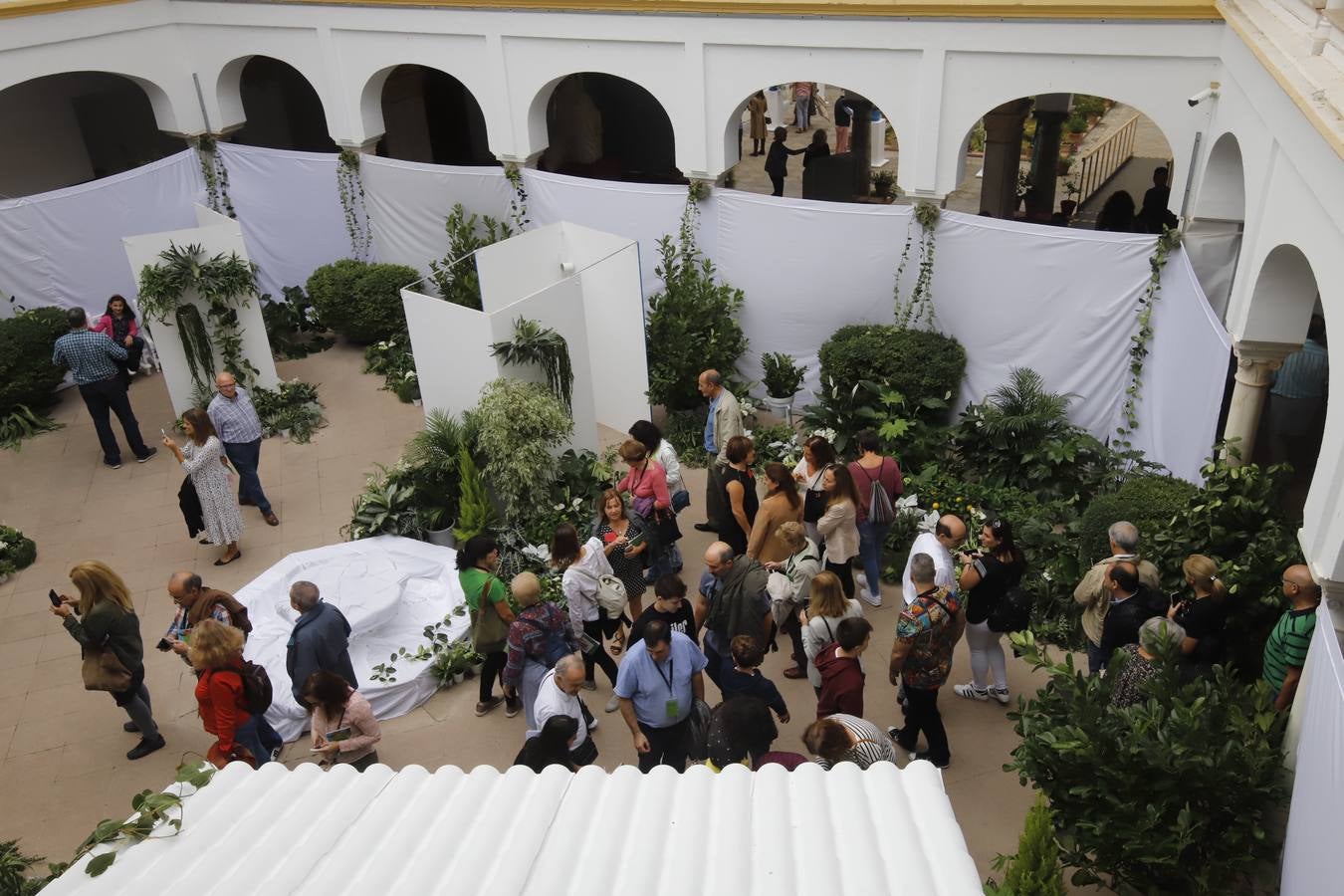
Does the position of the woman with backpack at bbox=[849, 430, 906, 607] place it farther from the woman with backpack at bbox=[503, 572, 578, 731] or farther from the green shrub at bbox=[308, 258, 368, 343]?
the green shrub at bbox=[308, 258, 368, 343]

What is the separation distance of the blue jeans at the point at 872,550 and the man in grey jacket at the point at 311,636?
3.73 metres

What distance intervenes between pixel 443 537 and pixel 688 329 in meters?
3.43

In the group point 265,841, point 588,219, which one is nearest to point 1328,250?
point 265,841

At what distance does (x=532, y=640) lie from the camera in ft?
21.2

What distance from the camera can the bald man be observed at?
6.69m

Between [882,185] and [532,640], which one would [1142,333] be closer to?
[532,640]

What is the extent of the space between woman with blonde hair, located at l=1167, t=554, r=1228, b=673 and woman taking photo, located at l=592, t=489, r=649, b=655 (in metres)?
3.42

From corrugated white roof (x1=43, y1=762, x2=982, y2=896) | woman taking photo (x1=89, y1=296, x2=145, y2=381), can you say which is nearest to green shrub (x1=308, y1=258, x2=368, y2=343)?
woman taking photo (x1=89, y1=296, x2=145, y2=381)

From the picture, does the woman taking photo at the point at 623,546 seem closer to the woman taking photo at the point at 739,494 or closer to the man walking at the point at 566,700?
the woman taking photo at the point at 739,494

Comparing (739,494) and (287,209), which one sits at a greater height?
(287,209)

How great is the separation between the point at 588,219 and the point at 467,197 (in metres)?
1.69

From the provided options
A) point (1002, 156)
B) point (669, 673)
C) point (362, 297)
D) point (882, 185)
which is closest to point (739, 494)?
point (669, 673)

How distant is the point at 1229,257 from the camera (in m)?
9.02

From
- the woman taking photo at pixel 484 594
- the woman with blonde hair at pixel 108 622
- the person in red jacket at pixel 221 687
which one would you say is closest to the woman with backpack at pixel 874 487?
the woman taking photo at pixel 484 594
